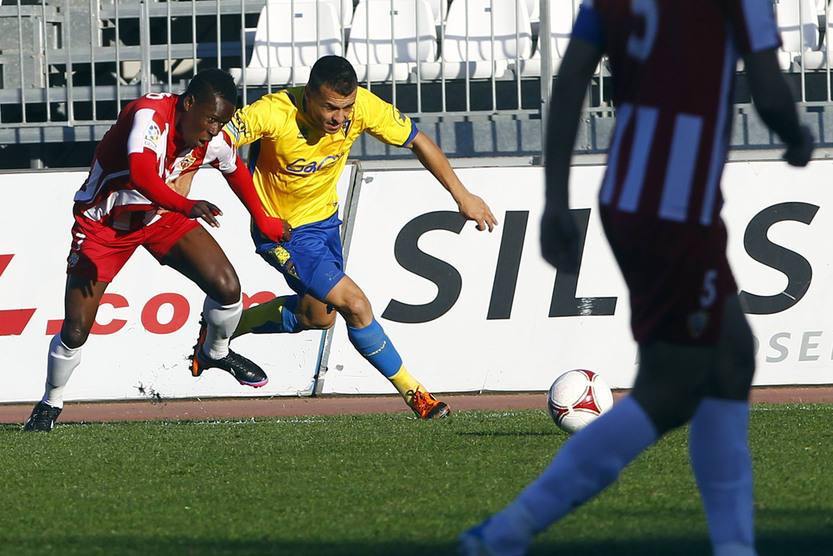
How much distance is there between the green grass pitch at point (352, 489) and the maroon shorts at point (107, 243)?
3.10 feet

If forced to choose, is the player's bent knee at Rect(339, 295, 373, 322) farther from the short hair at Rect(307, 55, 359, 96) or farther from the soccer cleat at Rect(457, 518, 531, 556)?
the soccer cleat at Rect(457, 518, 531, 556)

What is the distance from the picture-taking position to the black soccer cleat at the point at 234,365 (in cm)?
780

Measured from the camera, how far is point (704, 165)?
9.13 feet

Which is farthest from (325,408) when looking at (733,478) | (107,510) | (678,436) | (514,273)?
(733,478)

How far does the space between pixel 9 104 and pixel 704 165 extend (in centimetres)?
1030

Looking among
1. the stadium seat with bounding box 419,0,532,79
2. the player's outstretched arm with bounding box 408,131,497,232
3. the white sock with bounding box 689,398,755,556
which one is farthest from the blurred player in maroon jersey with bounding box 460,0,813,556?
the stadium seat with bounding box 419,0,532,79

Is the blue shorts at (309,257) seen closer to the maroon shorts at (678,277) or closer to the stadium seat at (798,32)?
the maroon shorts at (678,277)

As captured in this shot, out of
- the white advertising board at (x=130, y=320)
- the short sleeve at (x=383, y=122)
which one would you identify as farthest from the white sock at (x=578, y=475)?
the white advertising board at (x=130, y=320)

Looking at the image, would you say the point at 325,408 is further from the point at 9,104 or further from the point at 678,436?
the point at 9,104

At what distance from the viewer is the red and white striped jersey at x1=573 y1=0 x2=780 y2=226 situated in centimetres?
277

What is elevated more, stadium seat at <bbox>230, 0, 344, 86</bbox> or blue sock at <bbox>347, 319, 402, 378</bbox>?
stadium seat at <bbox>230, 0, 344, 86</bbox>

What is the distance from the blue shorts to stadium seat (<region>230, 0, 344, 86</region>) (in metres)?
3.93

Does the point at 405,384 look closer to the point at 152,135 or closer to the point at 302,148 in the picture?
the point at 302,148

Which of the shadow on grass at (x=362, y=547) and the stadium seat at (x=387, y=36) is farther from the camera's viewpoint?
the stadium seat at (x=387, y=36)
